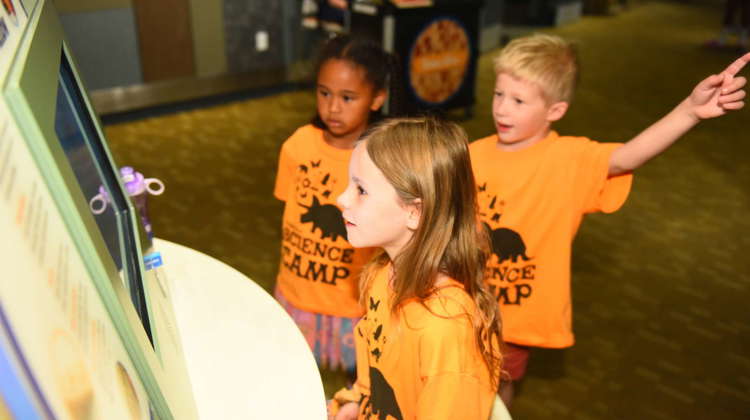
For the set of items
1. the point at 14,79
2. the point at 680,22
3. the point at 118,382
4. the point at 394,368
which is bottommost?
the point at 680,22

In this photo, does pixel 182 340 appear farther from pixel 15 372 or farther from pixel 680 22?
pixel 680 22

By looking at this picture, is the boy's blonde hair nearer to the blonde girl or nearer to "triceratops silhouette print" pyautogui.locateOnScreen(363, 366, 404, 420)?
the blonde girl

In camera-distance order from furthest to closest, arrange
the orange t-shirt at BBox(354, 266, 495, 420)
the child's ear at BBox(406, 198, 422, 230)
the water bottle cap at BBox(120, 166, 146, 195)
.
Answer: the water bottle cap at BBox(120, 166, 146, 195)
the child's ear at BBox(406, 198, 422, 230)
the orange t-shirt at BBox(354, 266, 495, 420)

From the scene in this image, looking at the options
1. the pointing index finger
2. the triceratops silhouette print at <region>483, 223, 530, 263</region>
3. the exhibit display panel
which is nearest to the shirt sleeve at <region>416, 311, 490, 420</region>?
the exhibit display panel

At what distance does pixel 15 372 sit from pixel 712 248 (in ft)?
10.8

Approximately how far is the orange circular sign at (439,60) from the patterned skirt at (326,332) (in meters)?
2.81

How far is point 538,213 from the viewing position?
1555 mm

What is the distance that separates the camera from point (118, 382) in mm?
579

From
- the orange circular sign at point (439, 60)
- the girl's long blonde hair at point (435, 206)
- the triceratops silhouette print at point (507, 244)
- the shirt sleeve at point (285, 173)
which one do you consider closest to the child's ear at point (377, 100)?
the shirt sleeve at point (285, 173)

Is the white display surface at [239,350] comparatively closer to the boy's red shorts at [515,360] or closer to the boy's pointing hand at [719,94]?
the boy's red shorts at [515,360]

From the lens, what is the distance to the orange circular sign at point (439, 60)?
4.30m

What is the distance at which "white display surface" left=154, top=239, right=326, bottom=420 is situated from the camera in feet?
3.09

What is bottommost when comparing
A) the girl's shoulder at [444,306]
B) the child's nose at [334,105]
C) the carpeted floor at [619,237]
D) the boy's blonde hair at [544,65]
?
the carpeted floor at [619,237]

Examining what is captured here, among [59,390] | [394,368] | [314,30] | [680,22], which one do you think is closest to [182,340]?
[394,368]
